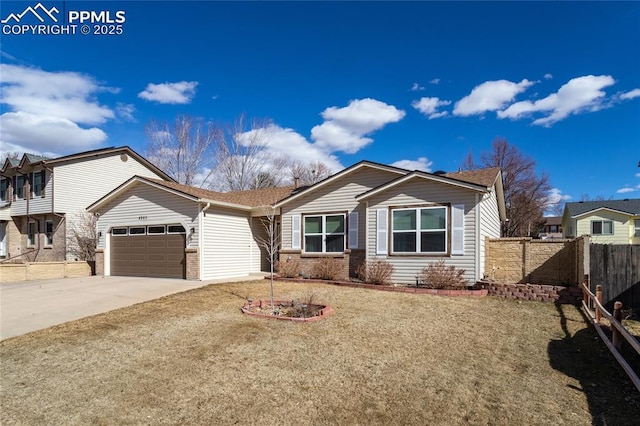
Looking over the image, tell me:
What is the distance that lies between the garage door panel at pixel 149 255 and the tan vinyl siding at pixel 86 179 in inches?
269

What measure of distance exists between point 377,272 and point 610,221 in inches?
1147

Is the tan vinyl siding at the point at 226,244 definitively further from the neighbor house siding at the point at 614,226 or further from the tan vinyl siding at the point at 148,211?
the neighbor house siding at the point at 614,226

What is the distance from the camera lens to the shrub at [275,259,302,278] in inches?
564

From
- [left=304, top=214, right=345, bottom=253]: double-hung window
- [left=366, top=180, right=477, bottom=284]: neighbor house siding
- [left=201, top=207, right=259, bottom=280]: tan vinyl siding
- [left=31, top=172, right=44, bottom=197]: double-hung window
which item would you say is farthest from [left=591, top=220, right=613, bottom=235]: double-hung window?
[left=31, top=172, right=44, bottom=197]: double-hung window

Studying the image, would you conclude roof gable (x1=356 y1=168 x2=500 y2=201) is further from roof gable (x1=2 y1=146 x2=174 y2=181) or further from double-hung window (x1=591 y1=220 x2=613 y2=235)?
double-hung window (x1=591 y1=220 x2=613 y2=235)

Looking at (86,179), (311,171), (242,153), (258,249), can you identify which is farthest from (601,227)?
(86,179)

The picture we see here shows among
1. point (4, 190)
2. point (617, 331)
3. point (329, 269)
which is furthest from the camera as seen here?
point (4, 190)

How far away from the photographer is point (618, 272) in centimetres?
845

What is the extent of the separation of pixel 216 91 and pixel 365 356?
21.9 metres

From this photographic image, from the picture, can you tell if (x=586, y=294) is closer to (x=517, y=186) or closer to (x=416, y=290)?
(x=416, y=290)

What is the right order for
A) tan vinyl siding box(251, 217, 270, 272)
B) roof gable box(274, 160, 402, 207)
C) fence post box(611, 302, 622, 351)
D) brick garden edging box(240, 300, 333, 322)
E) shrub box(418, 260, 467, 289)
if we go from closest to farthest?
fence post box(611, 302, 622, 351)
brick garden edging box(240, 300, 333, 322)
shrub box(418, 260, 467, 289)
roof gable box(274, 160, 402, 207)
tan vinyl siding box(251, 217, 270, 272)

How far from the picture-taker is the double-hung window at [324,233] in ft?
46.3

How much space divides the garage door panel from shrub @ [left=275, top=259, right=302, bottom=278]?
411cm

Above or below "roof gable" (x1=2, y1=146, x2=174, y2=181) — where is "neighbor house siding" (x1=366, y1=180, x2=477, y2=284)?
below
